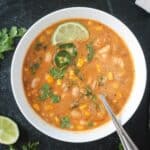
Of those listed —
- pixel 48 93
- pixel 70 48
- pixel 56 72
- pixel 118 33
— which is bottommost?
pixel 48 93

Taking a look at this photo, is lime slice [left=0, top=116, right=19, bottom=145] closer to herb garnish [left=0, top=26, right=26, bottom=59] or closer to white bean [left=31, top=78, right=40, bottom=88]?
white bean [left=31, top=78, right=40, bottom=88]

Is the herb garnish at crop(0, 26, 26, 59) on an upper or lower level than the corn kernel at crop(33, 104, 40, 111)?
upper

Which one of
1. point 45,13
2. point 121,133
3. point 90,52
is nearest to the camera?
point 121,133

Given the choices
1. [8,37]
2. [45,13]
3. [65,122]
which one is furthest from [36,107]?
[45,13]

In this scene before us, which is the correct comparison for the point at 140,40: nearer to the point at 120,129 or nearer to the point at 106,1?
the point at 106,1

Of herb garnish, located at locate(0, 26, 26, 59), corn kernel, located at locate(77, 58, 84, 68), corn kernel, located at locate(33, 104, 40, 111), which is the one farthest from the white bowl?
corn kernel, located at locate(77, 58, 84, 68)

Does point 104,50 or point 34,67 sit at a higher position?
point 104,50

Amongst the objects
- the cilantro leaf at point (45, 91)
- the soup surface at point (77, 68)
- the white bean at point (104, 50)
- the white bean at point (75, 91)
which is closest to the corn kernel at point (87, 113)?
the soup surface at point (77, 68)

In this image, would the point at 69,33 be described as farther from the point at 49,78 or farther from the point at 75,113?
the point at 75,113
